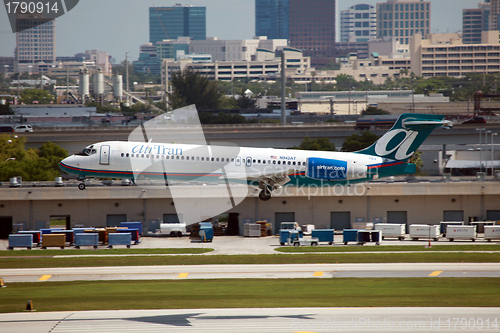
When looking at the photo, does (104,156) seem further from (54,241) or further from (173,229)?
(173,229)

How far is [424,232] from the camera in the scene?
46.4 metres

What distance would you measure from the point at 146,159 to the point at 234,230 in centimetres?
1022

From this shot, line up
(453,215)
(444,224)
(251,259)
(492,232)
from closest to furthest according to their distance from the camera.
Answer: (251,259), (492,232), (444,224), (453,215)

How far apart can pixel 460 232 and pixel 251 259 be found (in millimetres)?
18505

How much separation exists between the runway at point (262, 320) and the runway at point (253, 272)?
7.02 m

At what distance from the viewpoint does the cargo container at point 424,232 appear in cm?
4606

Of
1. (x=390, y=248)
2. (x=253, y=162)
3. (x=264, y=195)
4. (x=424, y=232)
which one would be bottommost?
(x=390, y=248)

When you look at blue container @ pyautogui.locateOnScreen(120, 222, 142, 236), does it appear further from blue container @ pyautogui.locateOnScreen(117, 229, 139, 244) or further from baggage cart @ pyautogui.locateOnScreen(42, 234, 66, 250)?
baggage cart @ pyautogui.locateOnScreen(42, 234, 66, 250)

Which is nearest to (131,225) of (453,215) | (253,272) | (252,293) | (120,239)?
(120,239)

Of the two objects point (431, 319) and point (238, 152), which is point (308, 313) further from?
point (238, 152)

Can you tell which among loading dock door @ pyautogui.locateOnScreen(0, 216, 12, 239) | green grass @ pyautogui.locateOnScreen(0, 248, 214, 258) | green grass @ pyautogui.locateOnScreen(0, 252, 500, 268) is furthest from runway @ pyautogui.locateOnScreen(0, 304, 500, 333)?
loading dock door @ pyautogui.locateOnScreen(0, 216, 12, 239)

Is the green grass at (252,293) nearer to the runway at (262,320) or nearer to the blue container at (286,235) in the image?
the runway at (262,320)

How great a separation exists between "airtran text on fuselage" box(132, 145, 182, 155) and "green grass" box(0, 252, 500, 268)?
10.1m

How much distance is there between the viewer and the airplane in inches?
1813
